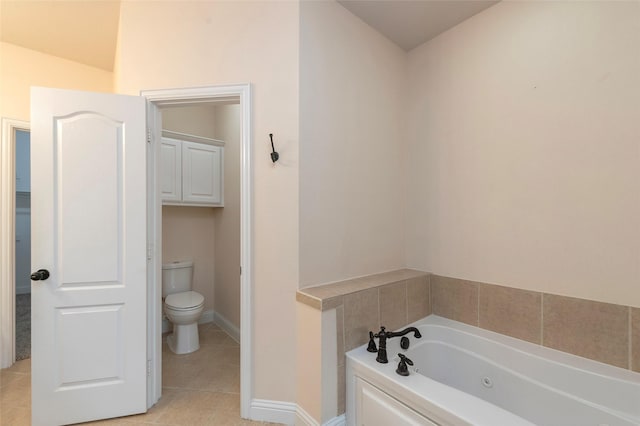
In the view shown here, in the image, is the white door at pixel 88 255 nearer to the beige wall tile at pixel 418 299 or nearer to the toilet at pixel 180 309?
the toilet at pixel 180 309

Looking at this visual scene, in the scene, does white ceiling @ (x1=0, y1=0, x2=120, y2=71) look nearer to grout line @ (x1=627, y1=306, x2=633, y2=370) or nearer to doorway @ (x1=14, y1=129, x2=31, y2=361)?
doorway @ (x1=14, y1=129, x2=31, y2=361)

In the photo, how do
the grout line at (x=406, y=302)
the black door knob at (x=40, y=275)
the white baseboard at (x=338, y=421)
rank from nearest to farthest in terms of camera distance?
the white baseboard at (x=338, y=421) → the black door knob at (x=40, y=275) → the grout line at (x=406, y=302)

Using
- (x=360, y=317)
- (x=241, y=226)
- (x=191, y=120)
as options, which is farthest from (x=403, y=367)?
(x=191, y=120)

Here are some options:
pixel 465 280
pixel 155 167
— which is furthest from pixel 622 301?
pixel 155 167

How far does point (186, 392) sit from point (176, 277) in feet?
4.10

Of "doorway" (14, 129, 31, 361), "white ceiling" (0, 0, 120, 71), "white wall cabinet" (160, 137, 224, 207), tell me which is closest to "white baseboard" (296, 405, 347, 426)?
"white wall cabinet" (160, 137, 224, 207)

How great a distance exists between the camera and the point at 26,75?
226 cm

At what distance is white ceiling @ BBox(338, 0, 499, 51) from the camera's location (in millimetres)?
1737

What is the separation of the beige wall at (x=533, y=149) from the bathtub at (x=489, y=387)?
0.38 m

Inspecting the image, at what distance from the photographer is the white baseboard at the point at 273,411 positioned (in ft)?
5.18

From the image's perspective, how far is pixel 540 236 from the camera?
1.55 meters

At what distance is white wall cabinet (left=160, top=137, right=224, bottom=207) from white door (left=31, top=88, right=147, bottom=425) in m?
1.11

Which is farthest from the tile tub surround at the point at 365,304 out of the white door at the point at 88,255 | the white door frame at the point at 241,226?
the white door at the point at 88,255

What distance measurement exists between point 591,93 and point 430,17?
3.57 ft
